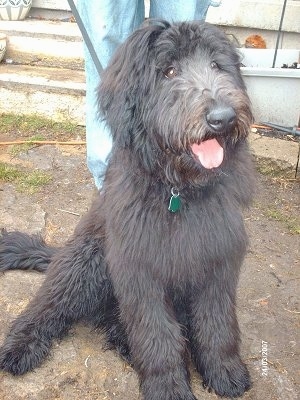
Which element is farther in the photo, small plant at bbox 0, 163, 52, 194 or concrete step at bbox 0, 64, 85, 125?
concrete step at bbox 0, 64, 85, 125

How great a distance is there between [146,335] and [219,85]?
959 millimetres

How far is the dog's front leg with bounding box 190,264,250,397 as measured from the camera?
2.31 m

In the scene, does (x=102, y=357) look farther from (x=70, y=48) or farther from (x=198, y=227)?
(x=70, y=48)

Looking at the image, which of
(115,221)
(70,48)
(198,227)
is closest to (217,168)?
(198,227)

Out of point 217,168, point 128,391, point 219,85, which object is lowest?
point 128,391

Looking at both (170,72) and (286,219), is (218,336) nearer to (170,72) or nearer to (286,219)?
(170,72)

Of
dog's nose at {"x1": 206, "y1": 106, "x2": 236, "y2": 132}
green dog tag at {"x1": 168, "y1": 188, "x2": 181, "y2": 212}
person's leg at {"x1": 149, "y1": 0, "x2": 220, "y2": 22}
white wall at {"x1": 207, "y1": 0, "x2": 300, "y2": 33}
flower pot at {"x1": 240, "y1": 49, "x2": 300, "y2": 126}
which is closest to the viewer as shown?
dog's nose at {"x1": 206, "y1": 106, "x2": 236, "y2": 132}

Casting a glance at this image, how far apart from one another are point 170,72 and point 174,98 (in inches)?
4.4

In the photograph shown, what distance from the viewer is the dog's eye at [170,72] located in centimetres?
204

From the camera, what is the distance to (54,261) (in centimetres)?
258

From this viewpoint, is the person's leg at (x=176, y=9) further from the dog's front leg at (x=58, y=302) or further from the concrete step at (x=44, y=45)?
the concrete step at (x=44, y=45)

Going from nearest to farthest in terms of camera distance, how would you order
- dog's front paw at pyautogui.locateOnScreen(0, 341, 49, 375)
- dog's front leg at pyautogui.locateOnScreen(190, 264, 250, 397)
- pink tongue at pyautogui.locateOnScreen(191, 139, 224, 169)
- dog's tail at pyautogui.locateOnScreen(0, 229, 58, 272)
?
1. pink tongue at pyautogui.locateOnScreen(191, 139, 224, 169)
2. dog's front leg at pyautogui.locateOnScreen(190, 264, 250, 397)
3. dog's front paw at pyautogui.locateOnScreen(0, 341, 49, 375)
4. dog's tail at pyautogui.locateOnScreen(0, 229, 58, 272)

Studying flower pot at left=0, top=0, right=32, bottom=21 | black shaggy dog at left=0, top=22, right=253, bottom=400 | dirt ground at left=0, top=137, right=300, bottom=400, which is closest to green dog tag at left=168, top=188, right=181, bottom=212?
black shaggy dog at left=0, top=22, right=253, bottom=400

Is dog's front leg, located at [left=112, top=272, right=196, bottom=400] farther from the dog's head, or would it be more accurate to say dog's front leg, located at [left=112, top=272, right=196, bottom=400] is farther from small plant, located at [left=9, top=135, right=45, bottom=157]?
small plant, located at [left=9, top=135, right=45, bottom=157]
